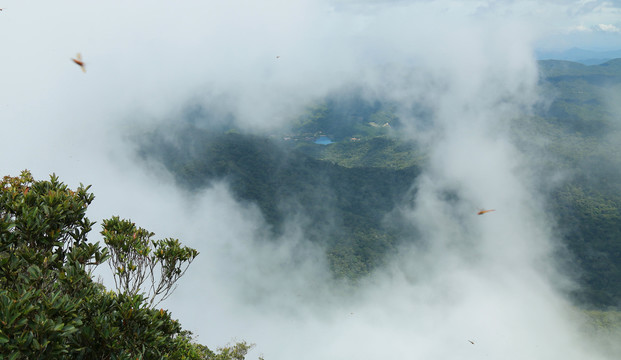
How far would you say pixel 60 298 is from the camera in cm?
679

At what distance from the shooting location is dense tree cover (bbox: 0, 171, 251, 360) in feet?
20.8

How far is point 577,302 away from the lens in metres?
144

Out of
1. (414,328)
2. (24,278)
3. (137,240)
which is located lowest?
(24,278)

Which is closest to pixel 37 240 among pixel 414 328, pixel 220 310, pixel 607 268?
pixel 220 310

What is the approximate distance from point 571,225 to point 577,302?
5332 cm

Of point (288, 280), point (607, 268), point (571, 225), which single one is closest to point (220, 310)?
point (288, 280)

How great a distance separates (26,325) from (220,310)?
164 metres

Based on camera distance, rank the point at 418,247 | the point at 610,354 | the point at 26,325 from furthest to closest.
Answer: the point at 418,247, the point at 610,354, the point at 26,325

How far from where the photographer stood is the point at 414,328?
157m

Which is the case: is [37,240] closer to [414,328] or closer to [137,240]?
[137,240]

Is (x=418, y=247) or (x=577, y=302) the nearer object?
(x=577, y=302)

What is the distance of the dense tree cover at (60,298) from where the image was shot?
635 centimetres

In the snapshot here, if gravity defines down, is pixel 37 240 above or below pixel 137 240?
below

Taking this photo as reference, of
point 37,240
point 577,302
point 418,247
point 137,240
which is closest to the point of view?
point 37,240
